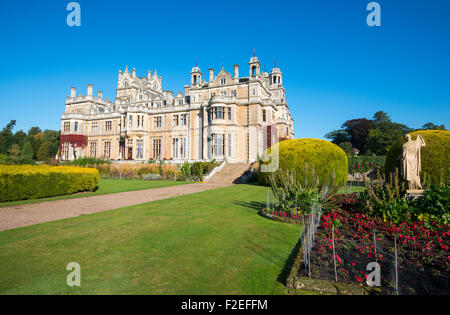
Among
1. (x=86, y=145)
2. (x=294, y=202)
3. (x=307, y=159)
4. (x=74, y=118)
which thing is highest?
(x=74, y=118)

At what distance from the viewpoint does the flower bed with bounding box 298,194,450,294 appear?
4.17m

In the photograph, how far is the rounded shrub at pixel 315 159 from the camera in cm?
1645

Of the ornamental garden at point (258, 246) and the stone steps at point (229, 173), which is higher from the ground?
the stone steps at point (229, 173)

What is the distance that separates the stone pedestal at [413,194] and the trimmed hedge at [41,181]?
672 inches

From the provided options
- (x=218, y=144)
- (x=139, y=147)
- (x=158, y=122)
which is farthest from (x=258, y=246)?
(x=139, y=147)

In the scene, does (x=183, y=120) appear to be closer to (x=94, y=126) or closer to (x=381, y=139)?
(x=94, y=126)

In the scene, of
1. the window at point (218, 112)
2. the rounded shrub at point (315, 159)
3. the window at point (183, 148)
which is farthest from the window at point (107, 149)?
the rounded shrub at point (315, 159)

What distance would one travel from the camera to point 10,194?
1190 centimetres

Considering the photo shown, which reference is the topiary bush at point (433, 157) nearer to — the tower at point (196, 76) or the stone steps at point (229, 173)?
the stone steps at point (229, 173)

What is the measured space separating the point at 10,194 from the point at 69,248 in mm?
9638

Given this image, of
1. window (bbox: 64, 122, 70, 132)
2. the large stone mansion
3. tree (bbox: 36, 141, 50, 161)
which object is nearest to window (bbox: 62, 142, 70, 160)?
the large stone mansion
